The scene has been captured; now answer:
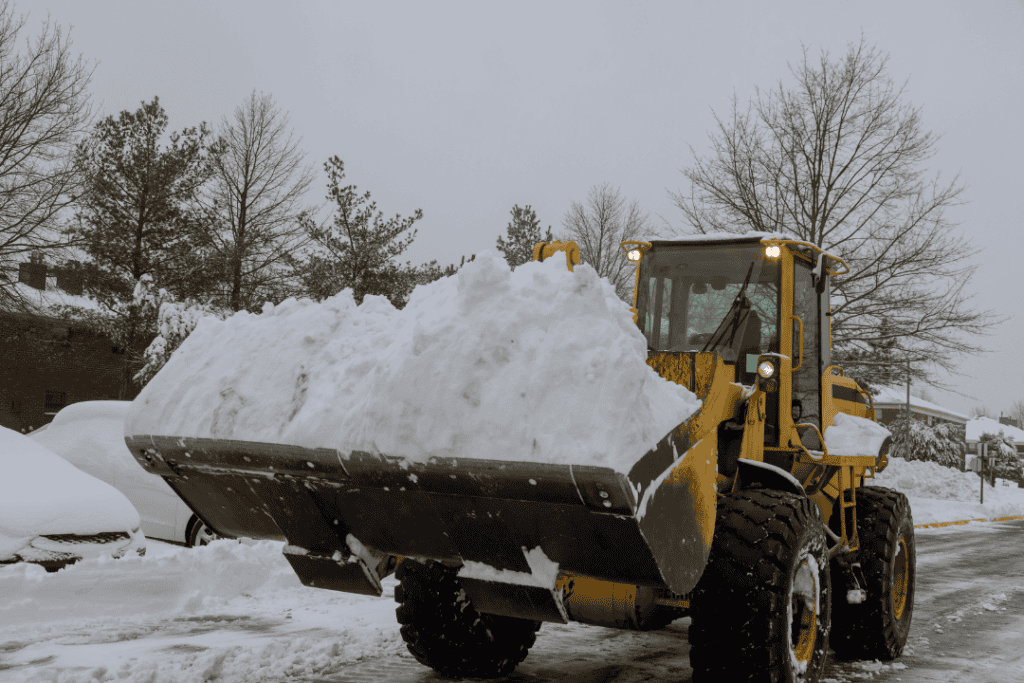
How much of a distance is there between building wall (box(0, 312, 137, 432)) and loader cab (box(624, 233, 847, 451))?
1607 centimetres

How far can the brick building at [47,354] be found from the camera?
63.5 ft

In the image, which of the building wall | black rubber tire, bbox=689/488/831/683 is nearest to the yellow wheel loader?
black rubber tire, bbox=689/488/831/683

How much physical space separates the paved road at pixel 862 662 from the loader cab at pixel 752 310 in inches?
57.6

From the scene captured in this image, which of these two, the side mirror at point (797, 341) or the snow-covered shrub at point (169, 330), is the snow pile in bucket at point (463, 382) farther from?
the snow-covered shrub at point (169, 330)

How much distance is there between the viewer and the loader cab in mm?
4918

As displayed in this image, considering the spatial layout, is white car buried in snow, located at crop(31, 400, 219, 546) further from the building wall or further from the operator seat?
the building wall

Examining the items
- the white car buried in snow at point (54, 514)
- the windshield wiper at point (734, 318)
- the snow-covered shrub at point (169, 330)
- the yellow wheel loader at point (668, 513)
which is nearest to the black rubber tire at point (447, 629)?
the yellow wheel loader at point (668, 513)

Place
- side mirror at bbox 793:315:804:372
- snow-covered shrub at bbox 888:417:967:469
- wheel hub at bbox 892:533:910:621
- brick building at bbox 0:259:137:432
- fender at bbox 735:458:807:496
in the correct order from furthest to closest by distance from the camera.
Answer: snow-covered shrub at bbox 888:417:967:469, brick building at bbox 0:259:137:432, wheel hub at bbox 892:533:910:621, side mirror at bbox 793:315:804:372, fender at bbox 735:458:807:496

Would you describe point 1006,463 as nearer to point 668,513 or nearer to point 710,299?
point 710,299

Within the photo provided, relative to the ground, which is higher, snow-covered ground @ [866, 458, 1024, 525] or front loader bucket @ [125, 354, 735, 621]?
front loader bucket @ [125, 354, 735, 621]

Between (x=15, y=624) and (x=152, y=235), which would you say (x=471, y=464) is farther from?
(x=152, y=235)

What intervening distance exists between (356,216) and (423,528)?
1981 cm

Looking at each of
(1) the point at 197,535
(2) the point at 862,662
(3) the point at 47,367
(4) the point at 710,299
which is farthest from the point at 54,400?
(2) the point at 862,662

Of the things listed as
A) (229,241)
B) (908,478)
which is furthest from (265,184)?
(908,478)
